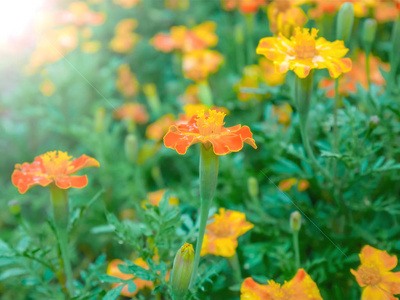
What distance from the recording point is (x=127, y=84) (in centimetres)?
225

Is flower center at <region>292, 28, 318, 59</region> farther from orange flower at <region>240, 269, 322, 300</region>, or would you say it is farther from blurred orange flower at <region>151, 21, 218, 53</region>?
blurred orange flower at <region>151, 21, 218, 53</region>

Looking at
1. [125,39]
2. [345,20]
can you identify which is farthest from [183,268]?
[125,39]

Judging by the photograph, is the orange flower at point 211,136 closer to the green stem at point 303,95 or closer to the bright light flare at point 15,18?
the green stem at point 303,95

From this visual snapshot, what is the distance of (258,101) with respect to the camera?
1.65m

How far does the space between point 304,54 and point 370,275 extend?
448mm

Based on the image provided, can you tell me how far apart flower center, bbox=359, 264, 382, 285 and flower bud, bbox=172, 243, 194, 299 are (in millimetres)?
333

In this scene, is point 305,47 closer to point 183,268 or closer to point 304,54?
point 304,54

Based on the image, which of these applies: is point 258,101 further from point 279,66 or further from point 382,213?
point 279,66

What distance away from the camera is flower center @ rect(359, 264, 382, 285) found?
0.82m

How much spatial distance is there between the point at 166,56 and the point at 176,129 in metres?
1.74

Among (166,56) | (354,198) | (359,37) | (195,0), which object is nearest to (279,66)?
(354,198)

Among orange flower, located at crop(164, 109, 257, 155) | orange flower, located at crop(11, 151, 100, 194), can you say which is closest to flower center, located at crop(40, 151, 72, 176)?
orange flower, located at crop(11, 151, 100, 194)

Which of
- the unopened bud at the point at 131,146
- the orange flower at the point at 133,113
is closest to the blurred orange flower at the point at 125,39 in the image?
the orange flower at the point at 133,113

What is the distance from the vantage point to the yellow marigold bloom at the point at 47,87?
6.97ft
